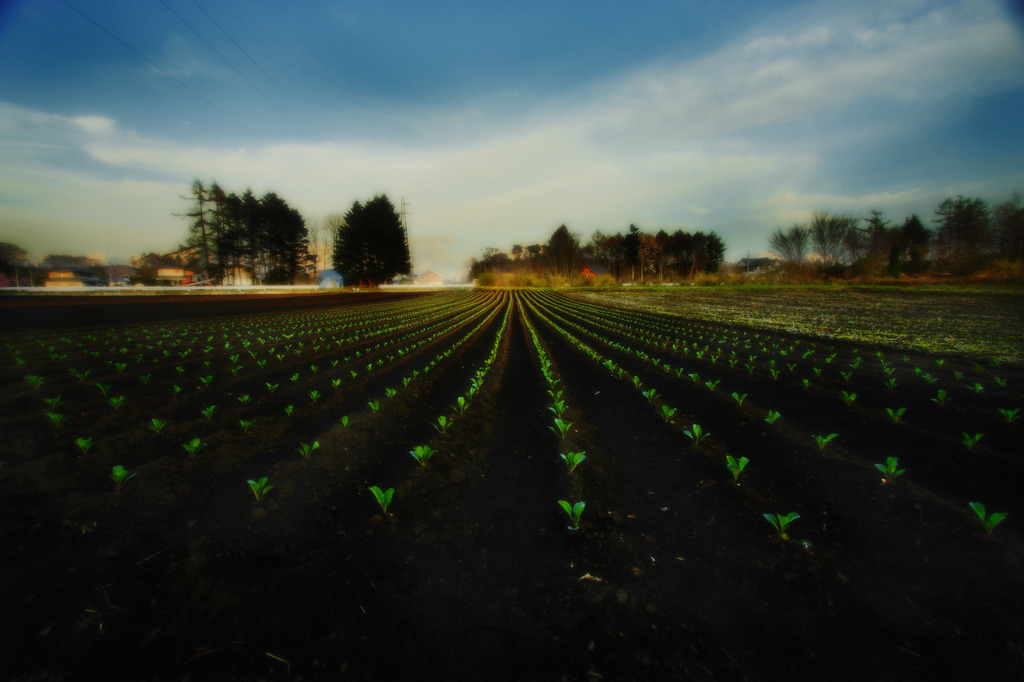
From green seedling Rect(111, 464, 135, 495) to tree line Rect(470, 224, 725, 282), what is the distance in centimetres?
7494

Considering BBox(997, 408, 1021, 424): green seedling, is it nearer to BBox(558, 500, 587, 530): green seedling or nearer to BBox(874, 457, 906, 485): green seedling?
BBox(874, 457, 906, 485): green seedling

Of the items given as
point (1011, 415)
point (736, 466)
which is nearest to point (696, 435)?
point (736, 466)

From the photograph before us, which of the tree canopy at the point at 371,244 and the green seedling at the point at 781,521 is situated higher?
the tree canopy at the point at 371,244

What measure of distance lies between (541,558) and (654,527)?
105 cm

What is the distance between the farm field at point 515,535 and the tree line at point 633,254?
238 ft

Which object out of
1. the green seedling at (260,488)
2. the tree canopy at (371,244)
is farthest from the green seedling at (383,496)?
the tree canopy at (371,244)

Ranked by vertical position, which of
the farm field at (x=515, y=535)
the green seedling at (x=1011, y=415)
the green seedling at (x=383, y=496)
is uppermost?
the green seedling at (x=1011, y=415)

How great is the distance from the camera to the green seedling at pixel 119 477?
133 inches

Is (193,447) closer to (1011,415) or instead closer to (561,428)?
(561,428)

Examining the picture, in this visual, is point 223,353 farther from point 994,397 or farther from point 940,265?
point 940,265

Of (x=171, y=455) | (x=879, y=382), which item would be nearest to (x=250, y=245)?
(x=171, y=455)

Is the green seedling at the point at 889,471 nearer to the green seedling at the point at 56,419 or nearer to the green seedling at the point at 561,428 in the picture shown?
the green seedling at the point at 561,428

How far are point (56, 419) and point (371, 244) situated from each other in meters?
60.7

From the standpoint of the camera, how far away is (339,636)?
86.3 inches
